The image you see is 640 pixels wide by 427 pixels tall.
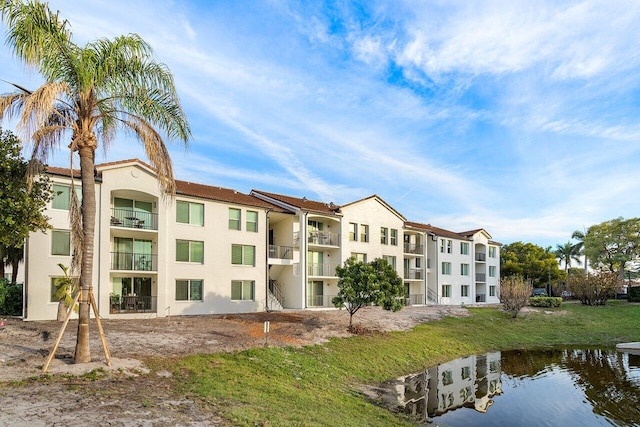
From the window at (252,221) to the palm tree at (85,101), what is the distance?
18.9 meters

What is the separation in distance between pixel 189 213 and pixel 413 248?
83.1ft

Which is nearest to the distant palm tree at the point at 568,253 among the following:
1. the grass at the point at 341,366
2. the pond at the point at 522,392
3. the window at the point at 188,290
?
the grass at the point at 341,366

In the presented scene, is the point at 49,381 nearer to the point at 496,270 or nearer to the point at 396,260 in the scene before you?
the point at 396,260

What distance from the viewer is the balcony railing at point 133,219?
27.0 metres

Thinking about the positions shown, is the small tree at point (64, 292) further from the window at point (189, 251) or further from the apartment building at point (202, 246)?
the window at point (189, 251)

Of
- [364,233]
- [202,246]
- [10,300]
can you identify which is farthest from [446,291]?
[10,300]

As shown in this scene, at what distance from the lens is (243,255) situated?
3206 cm

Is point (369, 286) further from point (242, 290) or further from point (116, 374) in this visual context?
point (116, 374)

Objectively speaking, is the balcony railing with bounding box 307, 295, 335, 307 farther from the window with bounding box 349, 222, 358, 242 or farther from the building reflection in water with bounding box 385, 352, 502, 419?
the building reflection in water with bounding box 385, 352, 502, 419

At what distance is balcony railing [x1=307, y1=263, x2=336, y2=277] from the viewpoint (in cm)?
3589

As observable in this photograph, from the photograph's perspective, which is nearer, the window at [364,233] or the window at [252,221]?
the window at [252,221]

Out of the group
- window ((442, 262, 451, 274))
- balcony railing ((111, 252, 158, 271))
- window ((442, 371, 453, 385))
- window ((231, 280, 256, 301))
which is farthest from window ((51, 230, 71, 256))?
window ((442, 262, 451, 274))

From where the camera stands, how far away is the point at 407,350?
24.0 metres

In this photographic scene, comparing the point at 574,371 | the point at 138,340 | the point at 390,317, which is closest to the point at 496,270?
the point at 390,317
